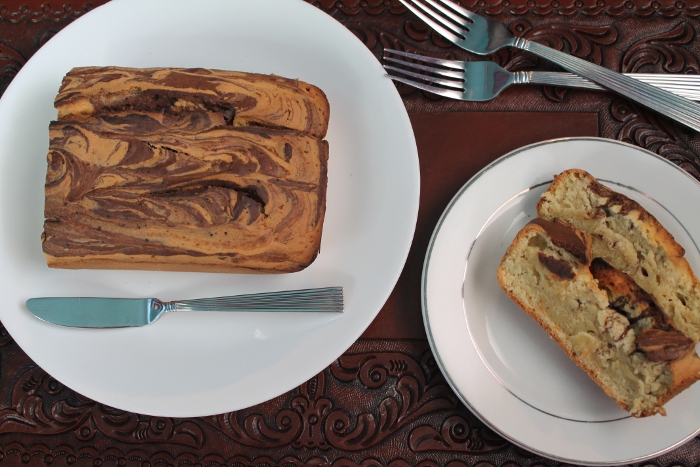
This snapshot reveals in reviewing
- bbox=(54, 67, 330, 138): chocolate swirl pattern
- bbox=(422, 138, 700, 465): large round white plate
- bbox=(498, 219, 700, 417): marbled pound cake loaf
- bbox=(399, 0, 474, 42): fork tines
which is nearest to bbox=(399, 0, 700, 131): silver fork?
bbox=(399, 0, 474, 42): fork tines

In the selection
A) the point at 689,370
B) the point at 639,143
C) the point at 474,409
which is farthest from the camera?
the point at 639,143

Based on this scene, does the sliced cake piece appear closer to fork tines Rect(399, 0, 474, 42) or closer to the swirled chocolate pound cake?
fork tines Rect(399, 0, 474, 42)

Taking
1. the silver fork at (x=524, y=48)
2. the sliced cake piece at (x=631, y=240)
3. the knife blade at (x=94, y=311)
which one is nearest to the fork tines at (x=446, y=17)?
the silver fork at (x=524, y=48)

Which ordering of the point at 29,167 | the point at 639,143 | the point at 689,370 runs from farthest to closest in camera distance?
1. the point at 639,143
2. the point at 29,167
3. the point at 689,370

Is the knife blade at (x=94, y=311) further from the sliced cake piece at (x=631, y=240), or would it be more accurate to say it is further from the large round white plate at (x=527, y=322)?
the sliced cake piece at (x=631, y=240)

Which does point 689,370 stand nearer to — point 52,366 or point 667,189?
point 667,189

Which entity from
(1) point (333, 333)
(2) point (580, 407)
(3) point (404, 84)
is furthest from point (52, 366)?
(2) point (580, 407)
